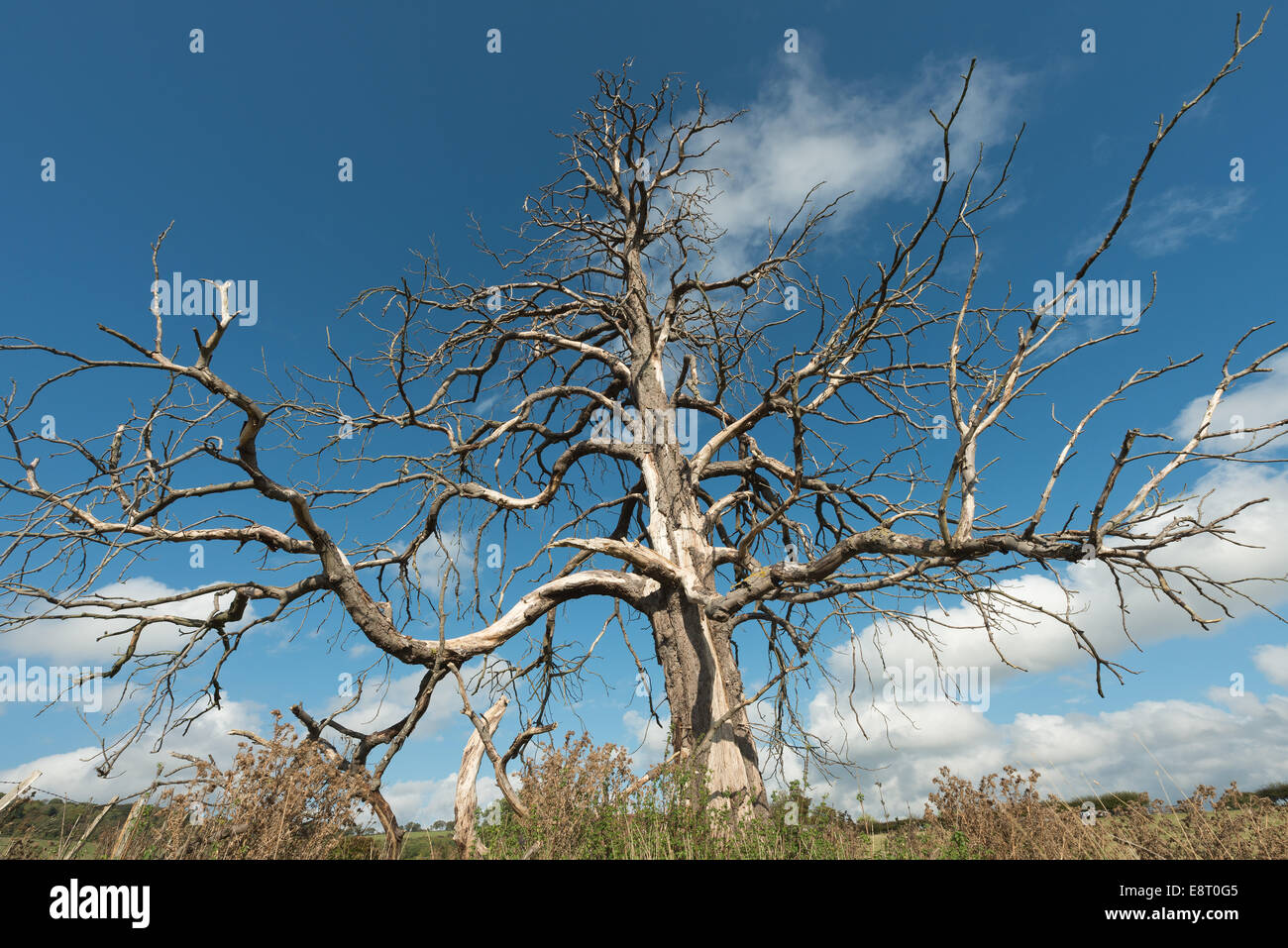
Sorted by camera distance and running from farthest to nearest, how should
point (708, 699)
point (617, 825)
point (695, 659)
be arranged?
point (695, 659), point (708, 699), point (617, 825)

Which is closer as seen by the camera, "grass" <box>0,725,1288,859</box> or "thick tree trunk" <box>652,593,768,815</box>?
"grass" <box>0,725,1288,859</box>

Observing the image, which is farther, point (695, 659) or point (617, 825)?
point (695, 659)

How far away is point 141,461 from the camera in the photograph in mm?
5398

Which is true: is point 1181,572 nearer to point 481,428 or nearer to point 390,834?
point 390,834

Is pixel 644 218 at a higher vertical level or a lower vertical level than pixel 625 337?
higher

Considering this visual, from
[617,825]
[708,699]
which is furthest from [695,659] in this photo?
[617,825]

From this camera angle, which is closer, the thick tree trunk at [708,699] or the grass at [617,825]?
the grass at [617,825]

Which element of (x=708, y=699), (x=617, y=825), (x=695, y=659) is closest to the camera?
(x=617, y=825)

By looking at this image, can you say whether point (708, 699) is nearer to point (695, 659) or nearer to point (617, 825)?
point (695, 659)

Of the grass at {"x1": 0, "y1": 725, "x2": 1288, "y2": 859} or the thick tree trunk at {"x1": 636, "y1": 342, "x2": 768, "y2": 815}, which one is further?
the thick tree trunk at {"x1": 636, "y1": 342, "x2": 768, "y2": 815}

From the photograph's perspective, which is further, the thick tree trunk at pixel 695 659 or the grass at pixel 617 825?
the thick tree trunk at pixel 695 659
